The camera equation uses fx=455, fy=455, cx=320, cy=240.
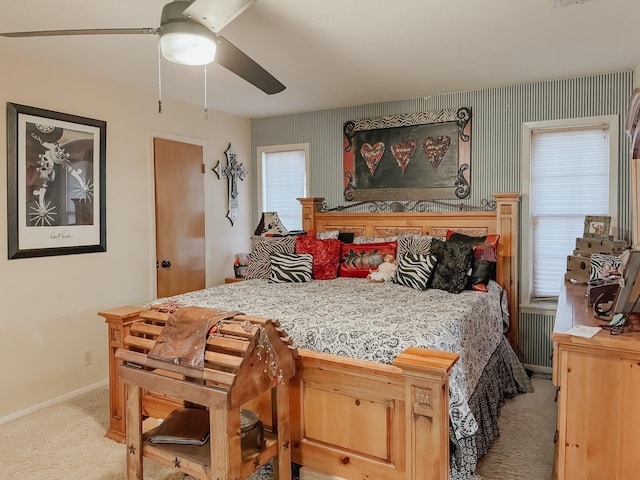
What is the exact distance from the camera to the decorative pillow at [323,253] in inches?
156

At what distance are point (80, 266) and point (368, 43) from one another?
275 cm

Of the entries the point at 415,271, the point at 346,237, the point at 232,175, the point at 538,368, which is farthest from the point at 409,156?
the point at 538,368

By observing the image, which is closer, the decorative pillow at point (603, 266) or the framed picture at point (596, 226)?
the decorative pillow at point (603, 266)

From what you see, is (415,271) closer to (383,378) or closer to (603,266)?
(603,266)

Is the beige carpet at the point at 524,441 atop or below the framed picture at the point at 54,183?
below

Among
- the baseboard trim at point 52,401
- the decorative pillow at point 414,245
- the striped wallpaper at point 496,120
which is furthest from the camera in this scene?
the decorative pillow at point 414,245

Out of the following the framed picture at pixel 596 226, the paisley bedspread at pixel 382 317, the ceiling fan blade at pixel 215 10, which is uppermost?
the ceiling fan blade at pixel 215 10

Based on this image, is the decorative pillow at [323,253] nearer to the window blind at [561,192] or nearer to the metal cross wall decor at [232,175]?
the metal cross wall decor at [232,175]

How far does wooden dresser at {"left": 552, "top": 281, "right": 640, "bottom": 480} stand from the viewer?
1.69 metres

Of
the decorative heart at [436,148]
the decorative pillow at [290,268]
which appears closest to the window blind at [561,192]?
the decorative heart at [436,148]

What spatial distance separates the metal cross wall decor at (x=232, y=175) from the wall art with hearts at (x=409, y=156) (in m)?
1.26

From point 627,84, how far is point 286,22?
9.11 ft

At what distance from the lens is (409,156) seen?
4.48m

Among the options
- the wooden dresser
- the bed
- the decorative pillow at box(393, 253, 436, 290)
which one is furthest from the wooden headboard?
the wooden dresser
